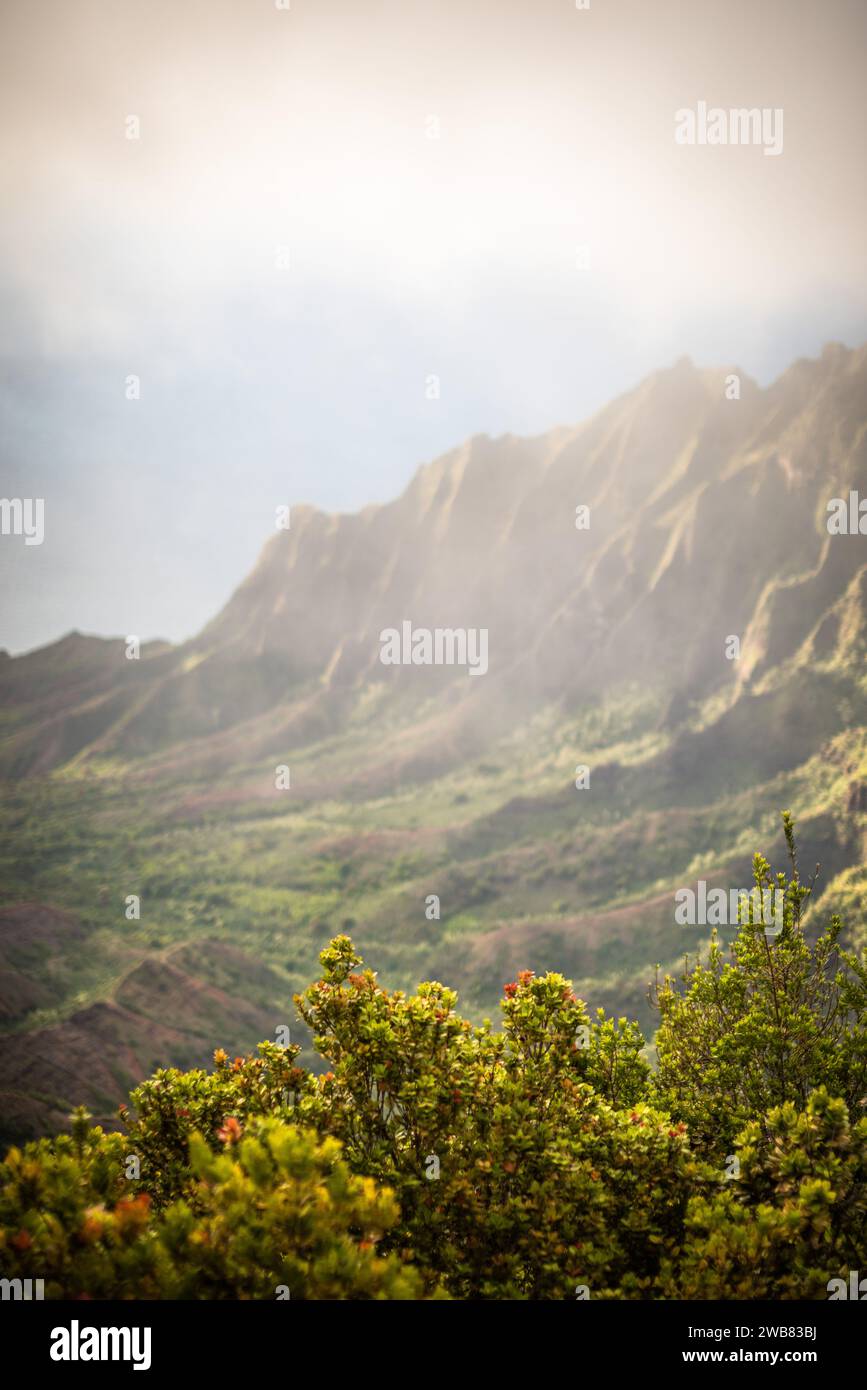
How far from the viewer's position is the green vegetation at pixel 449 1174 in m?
5.54

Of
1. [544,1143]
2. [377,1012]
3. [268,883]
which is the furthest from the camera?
[268,883]

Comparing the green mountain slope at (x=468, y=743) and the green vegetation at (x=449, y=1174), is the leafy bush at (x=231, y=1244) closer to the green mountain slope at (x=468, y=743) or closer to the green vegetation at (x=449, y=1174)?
the green vegetation at (x=449, y=1174)

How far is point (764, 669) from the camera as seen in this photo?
330 feet

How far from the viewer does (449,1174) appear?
8.04m

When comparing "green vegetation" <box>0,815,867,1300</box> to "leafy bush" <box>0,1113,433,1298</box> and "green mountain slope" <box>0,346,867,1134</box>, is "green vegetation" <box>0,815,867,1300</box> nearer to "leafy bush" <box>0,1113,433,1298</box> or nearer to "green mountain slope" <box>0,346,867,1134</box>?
"leafy bush" <box>0,1113,433,1298</box>

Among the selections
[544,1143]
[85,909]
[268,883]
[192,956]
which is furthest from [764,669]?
[544,1143]

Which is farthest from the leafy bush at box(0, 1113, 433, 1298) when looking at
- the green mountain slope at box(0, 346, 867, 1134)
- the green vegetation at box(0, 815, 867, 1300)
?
the green mountain slope at box(0, 346, 867, 1134)

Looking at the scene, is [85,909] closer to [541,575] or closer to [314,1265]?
[314,1265]

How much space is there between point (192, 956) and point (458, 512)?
119684 mm

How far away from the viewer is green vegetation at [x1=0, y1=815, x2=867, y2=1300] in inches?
218

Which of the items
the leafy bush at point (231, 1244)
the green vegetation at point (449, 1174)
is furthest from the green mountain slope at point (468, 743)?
the leafy bush at point (231, 1244)

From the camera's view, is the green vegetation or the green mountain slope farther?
the green mountain slope

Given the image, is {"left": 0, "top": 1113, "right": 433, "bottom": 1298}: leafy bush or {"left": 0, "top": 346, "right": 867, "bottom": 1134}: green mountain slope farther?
{"left": 0, "top": 346, "right": 867, "bottom": 1134}: green mountain slope
